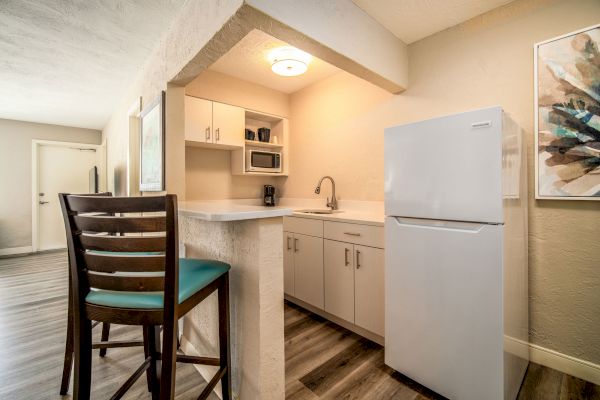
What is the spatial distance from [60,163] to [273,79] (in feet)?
15.2

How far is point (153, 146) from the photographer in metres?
2.20

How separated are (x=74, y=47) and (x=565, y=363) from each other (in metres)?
4.23

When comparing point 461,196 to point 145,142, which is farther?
point 145,142

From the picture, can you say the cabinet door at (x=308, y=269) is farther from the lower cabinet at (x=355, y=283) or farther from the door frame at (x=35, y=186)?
the door frame at (x=35, y=186)

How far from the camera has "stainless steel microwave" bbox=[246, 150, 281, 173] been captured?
3.02 meters

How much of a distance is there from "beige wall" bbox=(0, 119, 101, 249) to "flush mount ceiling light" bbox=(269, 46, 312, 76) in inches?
194

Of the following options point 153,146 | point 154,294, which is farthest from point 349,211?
point 154,294

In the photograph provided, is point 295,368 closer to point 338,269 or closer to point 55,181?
point 338,269

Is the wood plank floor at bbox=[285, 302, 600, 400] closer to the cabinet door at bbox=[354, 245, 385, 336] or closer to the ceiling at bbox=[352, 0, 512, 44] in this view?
the cabinet door at bbox=[354, 245, 385, 336]

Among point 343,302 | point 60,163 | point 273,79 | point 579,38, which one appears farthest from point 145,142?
point 60,163

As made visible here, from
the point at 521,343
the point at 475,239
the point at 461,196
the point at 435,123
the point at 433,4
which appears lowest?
the point at 521,343

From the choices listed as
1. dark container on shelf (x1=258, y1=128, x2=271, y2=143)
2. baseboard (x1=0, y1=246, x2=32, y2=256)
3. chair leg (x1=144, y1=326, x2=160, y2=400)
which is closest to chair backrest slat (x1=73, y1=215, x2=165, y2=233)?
chair leg (x1=144, y1=326, x2=160, y2=400)

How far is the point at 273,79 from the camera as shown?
298 centimetres

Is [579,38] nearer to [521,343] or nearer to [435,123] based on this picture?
[435,123]
